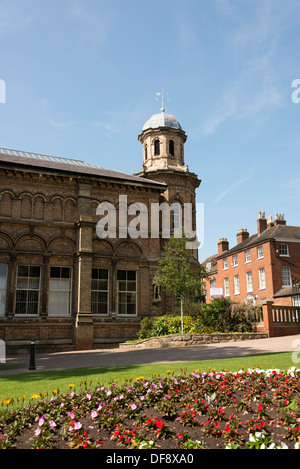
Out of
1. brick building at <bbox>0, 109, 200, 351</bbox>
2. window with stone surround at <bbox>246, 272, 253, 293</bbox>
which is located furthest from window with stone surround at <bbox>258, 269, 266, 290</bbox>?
brick building at <bbox>0, 109, 200, 351</bbox>

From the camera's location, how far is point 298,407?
6.37m

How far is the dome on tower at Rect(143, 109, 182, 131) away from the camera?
31.0m

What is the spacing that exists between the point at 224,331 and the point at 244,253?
2008 cm

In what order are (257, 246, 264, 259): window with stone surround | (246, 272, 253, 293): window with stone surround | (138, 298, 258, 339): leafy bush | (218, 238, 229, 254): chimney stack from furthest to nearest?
(218, 238, 229, 254): chimney stack, (246, 272, 253, 293): window with stone surround, (257, 246, 264, 259): window with stone surround, (138, 298, 258, 339): leafy bush

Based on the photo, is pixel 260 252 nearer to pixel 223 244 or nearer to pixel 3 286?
pixel 223 244

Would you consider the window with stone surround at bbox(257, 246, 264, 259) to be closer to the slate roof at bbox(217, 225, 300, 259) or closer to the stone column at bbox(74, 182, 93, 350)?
the slate roof at bbox(217, 225, 300, 259)

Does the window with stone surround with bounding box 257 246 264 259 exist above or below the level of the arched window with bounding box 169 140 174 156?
below

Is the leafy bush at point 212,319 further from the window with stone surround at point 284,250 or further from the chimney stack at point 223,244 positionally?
the chimney stack at point 223,244

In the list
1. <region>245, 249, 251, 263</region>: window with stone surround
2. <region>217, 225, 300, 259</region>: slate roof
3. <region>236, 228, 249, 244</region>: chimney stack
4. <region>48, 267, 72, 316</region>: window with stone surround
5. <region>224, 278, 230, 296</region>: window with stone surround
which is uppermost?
<region>236, 228, 249, 244</region>: chimney stack

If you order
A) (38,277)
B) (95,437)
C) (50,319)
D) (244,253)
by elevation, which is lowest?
(95,437)

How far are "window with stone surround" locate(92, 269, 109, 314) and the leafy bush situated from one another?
2.56 m

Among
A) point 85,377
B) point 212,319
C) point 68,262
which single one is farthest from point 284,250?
point 85,377

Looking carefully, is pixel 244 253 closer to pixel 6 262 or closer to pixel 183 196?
pixel 183 196

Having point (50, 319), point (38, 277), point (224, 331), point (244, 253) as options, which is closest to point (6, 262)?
point (38, 277)
